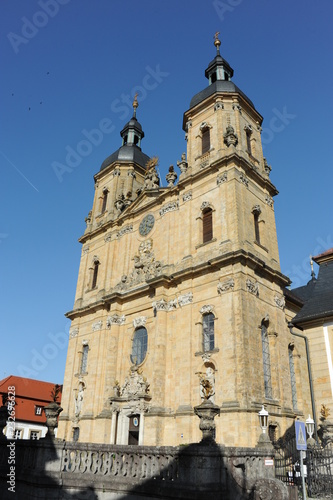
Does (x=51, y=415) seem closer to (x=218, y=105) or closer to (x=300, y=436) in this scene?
(x=300, y=436)

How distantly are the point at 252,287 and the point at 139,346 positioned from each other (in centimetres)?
849

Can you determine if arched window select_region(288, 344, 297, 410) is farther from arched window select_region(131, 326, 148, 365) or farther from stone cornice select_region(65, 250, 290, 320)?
arched window select_region(131, 326, 148, 365)

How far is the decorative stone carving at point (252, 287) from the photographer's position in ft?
67.9

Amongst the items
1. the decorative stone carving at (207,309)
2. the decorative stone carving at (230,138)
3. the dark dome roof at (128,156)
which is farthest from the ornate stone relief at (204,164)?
the dark dome roof at (128,156)

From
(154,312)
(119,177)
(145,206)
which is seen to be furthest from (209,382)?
(119,177)

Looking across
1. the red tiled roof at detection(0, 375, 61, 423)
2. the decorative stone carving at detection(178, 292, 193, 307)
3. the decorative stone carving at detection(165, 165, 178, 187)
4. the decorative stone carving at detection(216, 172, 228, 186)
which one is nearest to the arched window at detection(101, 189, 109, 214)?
the decorative stone carving at detection(165, 165, 178, 187)

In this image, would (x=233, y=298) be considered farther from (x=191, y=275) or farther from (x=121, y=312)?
(x=121, y=312)

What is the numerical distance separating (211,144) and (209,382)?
51.5 feet

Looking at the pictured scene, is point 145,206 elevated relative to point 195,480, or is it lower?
elevated

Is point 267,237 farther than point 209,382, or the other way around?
point 267,237

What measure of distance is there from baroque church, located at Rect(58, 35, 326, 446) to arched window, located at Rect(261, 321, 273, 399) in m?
0.06

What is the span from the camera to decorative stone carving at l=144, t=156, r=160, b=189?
98.4ft

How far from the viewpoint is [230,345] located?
19328 mm

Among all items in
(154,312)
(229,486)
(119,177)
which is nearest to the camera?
(229,486)
